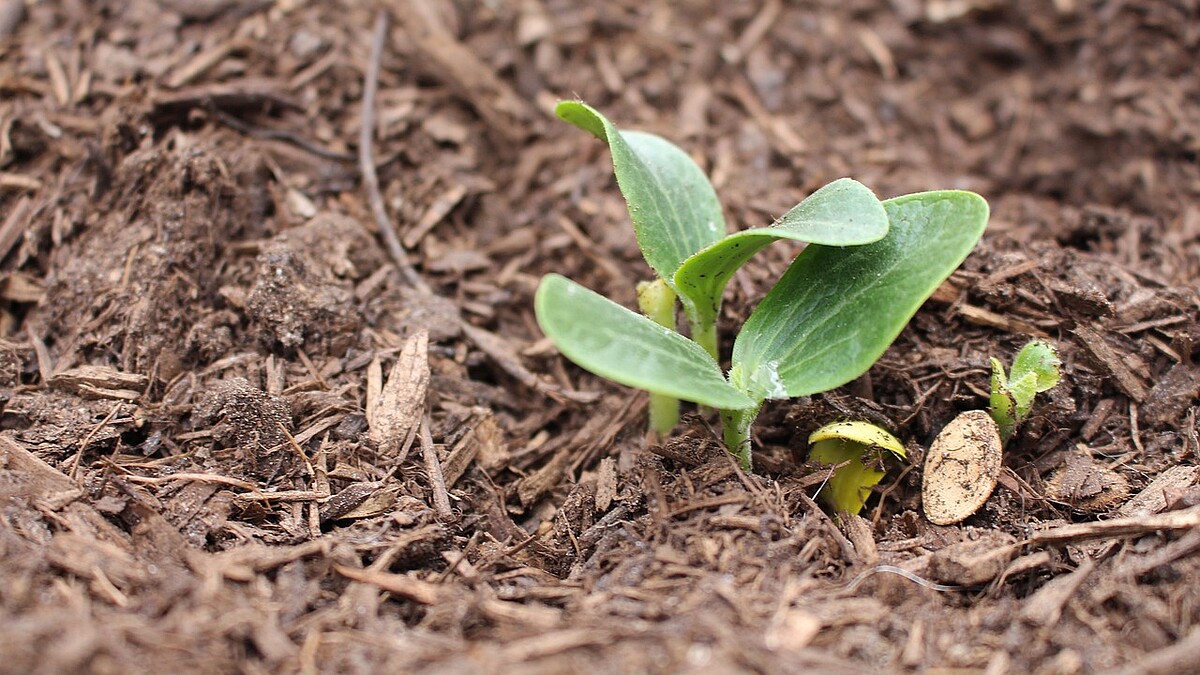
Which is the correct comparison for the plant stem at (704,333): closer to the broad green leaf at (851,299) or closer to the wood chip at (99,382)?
the broad green leaf at (851,299)

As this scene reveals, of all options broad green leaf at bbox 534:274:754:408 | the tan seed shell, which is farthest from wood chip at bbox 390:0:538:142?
the tan seed shell

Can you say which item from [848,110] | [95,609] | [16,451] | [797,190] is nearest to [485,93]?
[797,190]

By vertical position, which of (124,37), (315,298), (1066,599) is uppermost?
(124,37)

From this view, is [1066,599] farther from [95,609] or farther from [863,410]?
[95,609]

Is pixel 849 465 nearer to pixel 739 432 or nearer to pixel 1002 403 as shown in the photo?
pixel 739 432

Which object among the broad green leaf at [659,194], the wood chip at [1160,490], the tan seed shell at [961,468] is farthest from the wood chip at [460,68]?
the wood chip at [1160,490]

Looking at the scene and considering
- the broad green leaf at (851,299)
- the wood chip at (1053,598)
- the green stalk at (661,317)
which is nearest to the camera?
the wood chip at (1053,598)

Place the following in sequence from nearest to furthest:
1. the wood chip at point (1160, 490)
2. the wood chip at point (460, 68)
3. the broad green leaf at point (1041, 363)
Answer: the wood chip at point (1160, 490) → the broad green leaf at point (1041, 363) → the wood chip at point (460, 68)
